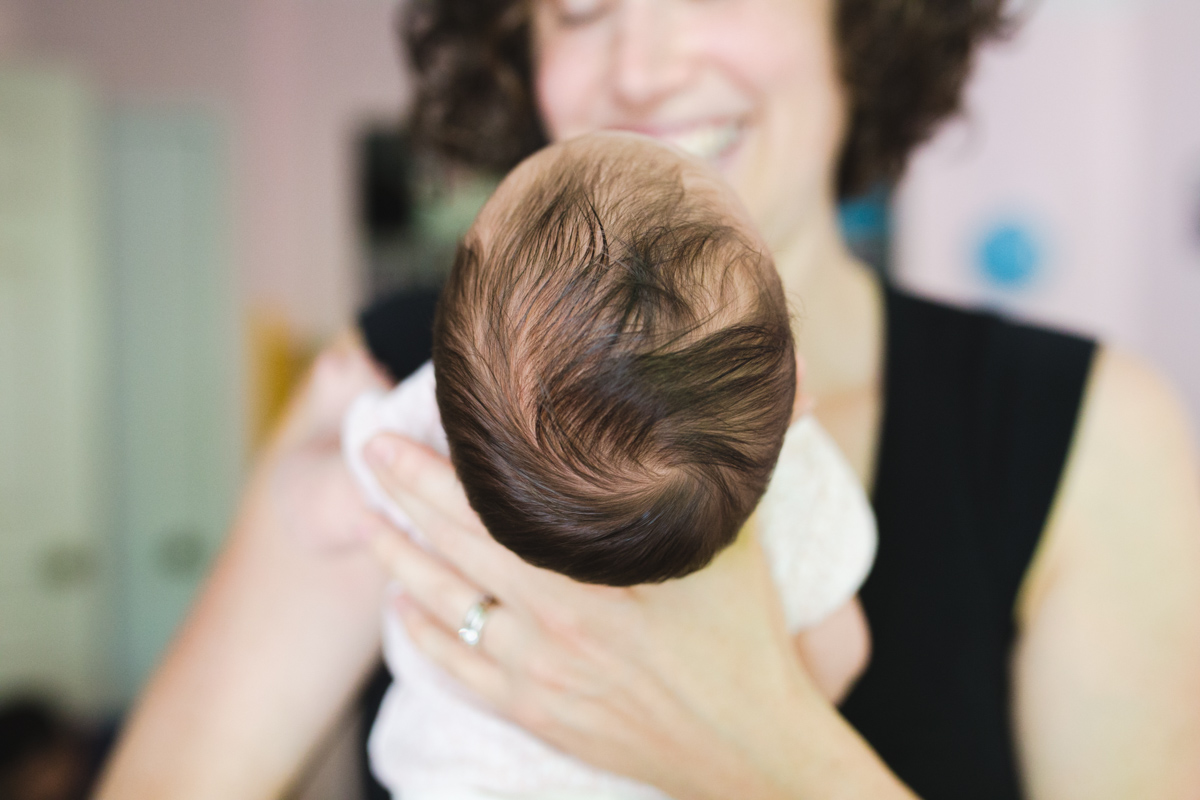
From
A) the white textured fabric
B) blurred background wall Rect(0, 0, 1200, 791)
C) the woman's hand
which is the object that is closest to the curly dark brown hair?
the white textured fabric

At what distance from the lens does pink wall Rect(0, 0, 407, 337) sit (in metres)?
3.46

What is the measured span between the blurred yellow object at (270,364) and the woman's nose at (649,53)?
3.11m

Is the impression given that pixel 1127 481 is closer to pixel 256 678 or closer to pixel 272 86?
pixel 256 678

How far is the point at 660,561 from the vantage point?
0.56 m

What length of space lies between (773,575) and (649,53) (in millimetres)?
521

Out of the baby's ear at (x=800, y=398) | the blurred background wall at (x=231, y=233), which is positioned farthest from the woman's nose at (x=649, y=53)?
the blurred background wall at (x=231, y=233)

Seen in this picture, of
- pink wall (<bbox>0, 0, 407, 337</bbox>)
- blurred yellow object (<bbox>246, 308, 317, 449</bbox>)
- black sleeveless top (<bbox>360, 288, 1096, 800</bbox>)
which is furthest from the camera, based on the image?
blurred yellow object (<bbox>246, 308, 317, 449</bbox>)

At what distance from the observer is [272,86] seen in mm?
3719

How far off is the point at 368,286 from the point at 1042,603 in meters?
3.49

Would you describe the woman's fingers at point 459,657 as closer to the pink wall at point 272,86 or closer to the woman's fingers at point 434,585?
the woman's fingers at point 434,585

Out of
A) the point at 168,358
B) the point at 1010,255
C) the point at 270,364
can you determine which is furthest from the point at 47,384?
the point at 1010,255

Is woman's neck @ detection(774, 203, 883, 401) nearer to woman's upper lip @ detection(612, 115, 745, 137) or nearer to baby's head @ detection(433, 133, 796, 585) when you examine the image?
woman's upper lip @ detection(612, 115, 745, 137)

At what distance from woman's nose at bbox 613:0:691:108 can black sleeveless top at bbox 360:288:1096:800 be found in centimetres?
→ 39

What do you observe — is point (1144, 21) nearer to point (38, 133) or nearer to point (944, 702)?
point (944, 702)
